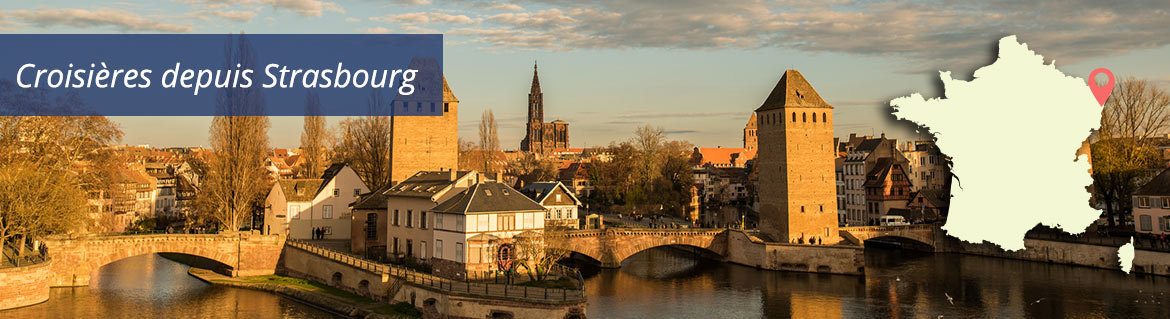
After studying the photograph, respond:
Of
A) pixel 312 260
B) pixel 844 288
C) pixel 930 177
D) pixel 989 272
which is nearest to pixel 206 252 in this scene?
pixel 312 260

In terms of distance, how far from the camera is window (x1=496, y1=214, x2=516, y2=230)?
4241cm

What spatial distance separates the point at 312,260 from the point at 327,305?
8.40 meters

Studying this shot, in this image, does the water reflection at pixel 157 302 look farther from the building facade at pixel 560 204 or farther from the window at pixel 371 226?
the building facade at pixel 560 204

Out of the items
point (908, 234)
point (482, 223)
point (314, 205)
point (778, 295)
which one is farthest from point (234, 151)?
point (908, 234)

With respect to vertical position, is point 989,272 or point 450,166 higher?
point 450,166

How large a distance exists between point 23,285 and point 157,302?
6.27m

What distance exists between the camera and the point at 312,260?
49.8 meters

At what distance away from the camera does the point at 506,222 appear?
42.8 meters

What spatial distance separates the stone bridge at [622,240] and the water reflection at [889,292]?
1.30 m

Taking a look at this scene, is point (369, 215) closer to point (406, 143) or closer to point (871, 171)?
point (406, 143)

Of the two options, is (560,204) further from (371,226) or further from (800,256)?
(800,256)

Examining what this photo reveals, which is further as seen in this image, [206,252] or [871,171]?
[871,171]

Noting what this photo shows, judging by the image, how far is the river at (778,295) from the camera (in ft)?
133

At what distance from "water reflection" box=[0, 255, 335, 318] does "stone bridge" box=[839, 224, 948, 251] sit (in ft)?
135
